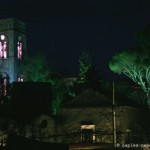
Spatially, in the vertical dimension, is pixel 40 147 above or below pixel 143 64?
below

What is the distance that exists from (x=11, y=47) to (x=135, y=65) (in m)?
45.7

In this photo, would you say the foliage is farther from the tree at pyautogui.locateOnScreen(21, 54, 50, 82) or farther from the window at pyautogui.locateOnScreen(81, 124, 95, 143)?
the window at pyautogui.locateOnScreen(81, 124, 95, 143)

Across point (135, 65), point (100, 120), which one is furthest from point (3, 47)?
point (100, 120)

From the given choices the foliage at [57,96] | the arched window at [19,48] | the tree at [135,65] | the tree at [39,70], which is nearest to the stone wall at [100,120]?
the tree at [135,65]

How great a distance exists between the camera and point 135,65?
54062 mm

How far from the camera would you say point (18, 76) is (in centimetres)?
9356

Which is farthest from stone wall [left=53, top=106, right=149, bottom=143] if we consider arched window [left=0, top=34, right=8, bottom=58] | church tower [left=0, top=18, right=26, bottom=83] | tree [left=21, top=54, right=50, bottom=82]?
arched window [left=0, top=34, right=8, bottom=58]

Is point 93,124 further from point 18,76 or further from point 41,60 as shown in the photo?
point 18,76

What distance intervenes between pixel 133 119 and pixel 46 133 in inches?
323

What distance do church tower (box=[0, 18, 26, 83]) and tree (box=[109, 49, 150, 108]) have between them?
4015cm

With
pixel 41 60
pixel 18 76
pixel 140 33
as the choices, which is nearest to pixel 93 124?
pixel 140 33

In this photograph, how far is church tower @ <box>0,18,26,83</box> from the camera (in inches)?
3691

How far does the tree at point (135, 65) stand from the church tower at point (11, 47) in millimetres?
40146

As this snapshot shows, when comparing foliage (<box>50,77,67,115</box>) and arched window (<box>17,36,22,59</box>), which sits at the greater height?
arched window (<box>17,36,22,59</box>)
